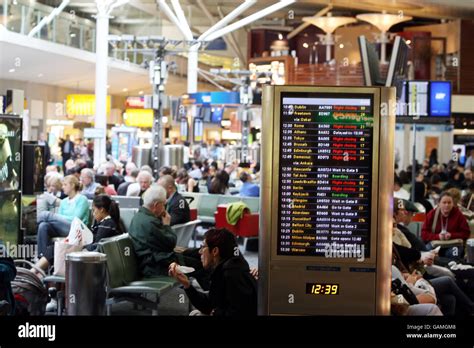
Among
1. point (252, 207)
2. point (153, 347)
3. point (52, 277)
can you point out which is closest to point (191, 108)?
point (252, 207)

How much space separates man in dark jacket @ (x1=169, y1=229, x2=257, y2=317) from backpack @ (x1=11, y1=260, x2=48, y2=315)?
97.6 inches

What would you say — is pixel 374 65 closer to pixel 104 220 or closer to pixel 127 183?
pixel 104 220

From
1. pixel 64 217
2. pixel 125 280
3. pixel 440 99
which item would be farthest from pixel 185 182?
pixel 125 280

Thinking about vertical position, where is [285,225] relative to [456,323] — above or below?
above

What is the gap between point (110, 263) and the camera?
9977 mm

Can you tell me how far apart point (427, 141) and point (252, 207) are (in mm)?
30965

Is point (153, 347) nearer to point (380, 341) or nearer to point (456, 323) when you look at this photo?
point (380, 341)

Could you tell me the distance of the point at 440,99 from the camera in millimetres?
16312

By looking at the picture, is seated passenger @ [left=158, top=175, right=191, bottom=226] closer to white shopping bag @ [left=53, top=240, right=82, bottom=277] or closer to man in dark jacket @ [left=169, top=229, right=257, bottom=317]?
white shopping bag @ [left=53, top=240, right=82, bottom=277]

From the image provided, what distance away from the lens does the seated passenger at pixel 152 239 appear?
10945 mm

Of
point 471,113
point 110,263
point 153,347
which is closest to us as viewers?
point 153,347

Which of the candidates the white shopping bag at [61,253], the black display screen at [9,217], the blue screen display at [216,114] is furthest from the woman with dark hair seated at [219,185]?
the blue screen display at [216,114]

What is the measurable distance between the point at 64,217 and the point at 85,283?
532 cm

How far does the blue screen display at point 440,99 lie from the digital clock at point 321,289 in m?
9.14
